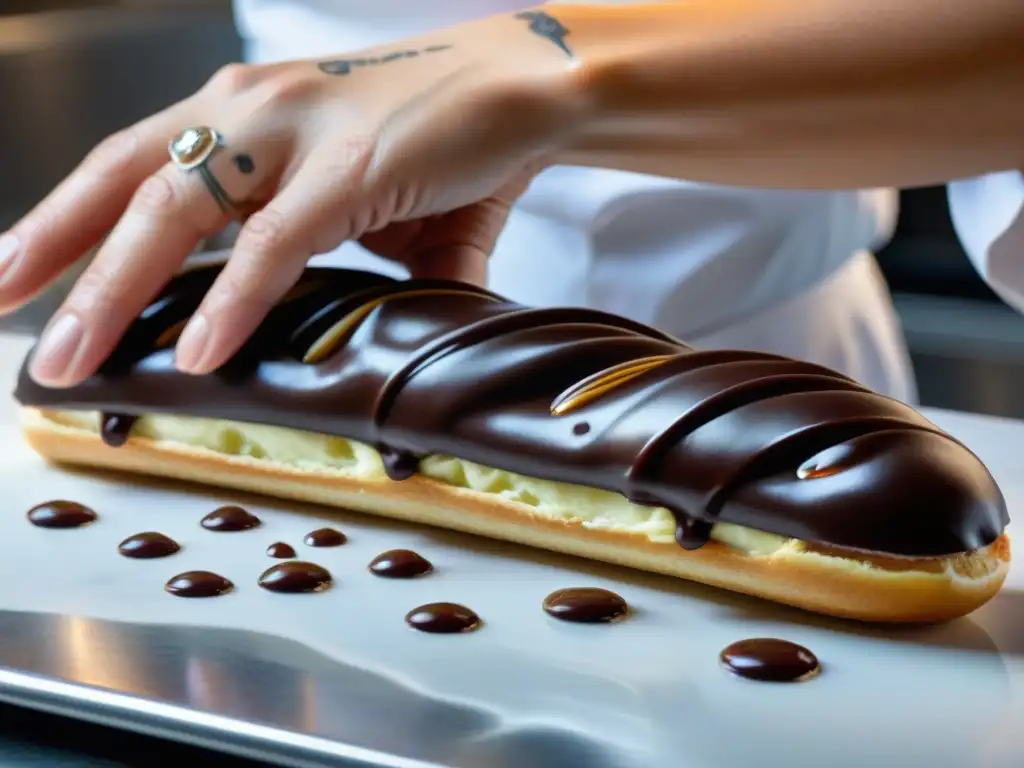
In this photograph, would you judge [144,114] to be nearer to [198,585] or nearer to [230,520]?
[230,520]

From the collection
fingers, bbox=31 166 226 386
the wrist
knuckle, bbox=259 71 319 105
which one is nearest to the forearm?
the wrist

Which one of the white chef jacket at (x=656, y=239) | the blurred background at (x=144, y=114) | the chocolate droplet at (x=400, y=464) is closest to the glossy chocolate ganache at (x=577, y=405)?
the chocolate droplet at (x=400, y=464)

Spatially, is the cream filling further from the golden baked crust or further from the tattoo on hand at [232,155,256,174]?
the tattoo on hand at [232,155,256,174]

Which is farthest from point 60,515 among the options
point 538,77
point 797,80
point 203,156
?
point 797,80

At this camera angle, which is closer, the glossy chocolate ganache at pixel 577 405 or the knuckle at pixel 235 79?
the glossy chocolate ganache at pixel 577 405

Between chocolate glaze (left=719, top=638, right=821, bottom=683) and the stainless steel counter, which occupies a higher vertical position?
the stainless steel counter

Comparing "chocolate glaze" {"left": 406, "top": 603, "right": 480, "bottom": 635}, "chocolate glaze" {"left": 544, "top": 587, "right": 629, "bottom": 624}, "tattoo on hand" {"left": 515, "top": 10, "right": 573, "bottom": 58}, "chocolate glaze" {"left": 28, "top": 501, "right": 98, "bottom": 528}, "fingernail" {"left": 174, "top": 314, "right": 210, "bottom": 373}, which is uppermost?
"tattoo on hand" {"left": 515, "top": 10, "right": 573, "bottom": 58}

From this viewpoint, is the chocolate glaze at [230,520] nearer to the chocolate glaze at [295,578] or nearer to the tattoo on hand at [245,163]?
the chocolate glaze at [295,578]
